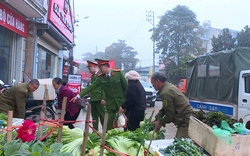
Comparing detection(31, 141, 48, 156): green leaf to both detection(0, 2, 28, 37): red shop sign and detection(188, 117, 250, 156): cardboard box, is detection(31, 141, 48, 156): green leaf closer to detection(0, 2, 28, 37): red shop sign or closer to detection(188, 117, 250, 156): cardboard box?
detection(188, 117, 250, 156): cardboard box

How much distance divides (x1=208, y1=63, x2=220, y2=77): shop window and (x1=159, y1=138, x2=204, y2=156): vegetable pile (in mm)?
6353

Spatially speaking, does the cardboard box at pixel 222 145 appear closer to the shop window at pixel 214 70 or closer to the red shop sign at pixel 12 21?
the shop window at pixel 214 70

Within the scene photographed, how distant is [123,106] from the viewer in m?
5.36


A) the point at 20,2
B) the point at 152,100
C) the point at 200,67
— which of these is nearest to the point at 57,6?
the point at 20,2

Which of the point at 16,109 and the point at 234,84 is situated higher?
the point at 234,84

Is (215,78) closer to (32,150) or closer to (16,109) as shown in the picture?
(16,109)

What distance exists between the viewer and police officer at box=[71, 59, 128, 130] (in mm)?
5637

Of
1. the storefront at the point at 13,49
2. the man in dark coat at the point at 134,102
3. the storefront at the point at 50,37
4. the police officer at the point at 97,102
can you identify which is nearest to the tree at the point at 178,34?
the storefront at the point at 50,37

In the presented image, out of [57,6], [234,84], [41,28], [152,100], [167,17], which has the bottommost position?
[152,100]

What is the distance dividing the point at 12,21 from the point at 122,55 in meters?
56.8

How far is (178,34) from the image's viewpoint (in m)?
33.1

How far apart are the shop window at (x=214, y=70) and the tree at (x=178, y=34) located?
2354 cm

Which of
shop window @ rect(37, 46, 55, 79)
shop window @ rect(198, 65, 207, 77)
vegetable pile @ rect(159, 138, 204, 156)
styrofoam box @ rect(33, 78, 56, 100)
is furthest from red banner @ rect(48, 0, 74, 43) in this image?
vegetable pile @ rect(159, 138, 204, 156)

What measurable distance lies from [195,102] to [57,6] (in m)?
6.79
